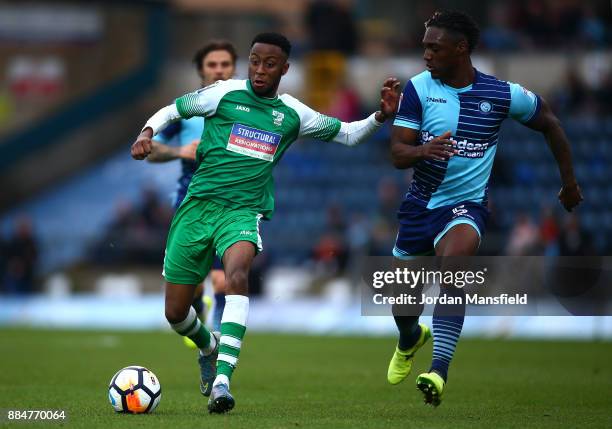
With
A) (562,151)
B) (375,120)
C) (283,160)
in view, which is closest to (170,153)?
(375,120)

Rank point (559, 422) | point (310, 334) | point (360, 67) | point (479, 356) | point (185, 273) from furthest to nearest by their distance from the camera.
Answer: point (360, 67)
point (310, 334)
point (479, 356)
point (185, 273)
point (559, 422)

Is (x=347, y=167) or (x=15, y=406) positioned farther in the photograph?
(x=347, y=167)

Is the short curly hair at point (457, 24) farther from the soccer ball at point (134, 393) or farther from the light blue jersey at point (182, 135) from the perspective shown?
the soccer ball at point (134, 393)

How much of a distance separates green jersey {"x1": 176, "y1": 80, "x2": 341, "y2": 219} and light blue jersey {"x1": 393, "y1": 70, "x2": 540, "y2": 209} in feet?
3.18

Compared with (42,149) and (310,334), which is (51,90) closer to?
(42,149)

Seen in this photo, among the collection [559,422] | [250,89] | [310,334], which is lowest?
[310,334]

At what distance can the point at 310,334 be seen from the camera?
21.3 meters

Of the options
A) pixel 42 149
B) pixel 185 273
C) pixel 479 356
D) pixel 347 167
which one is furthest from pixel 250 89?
pixel 42 149

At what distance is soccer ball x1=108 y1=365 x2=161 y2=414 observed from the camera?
878 centimetres

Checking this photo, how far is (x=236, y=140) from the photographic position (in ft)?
30.1

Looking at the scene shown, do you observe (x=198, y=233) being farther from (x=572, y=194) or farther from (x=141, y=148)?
(x=572, y=194)

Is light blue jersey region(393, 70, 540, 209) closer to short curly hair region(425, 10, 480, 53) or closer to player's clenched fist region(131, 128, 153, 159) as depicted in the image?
short curly hair region(425, 10, 480, 53)

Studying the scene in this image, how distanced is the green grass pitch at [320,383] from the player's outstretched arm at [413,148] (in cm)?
185

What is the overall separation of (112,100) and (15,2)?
3.39 m
